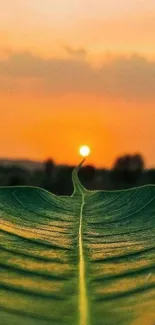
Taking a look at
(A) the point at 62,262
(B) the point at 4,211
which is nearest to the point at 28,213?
(B) the point at 4,211

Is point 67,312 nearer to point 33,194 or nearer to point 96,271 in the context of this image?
point 96,271

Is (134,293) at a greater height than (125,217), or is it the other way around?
(125,217)

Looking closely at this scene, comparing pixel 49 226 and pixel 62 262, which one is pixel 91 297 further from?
pixel 49 226

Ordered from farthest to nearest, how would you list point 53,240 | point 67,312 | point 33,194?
1. point 33,194
2. point 53,240
3. point 67,312

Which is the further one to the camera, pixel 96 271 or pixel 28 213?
pixel 28 213

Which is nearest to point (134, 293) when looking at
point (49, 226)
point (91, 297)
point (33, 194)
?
point (91, 297)

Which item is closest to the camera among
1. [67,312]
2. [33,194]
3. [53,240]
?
[67,312]
